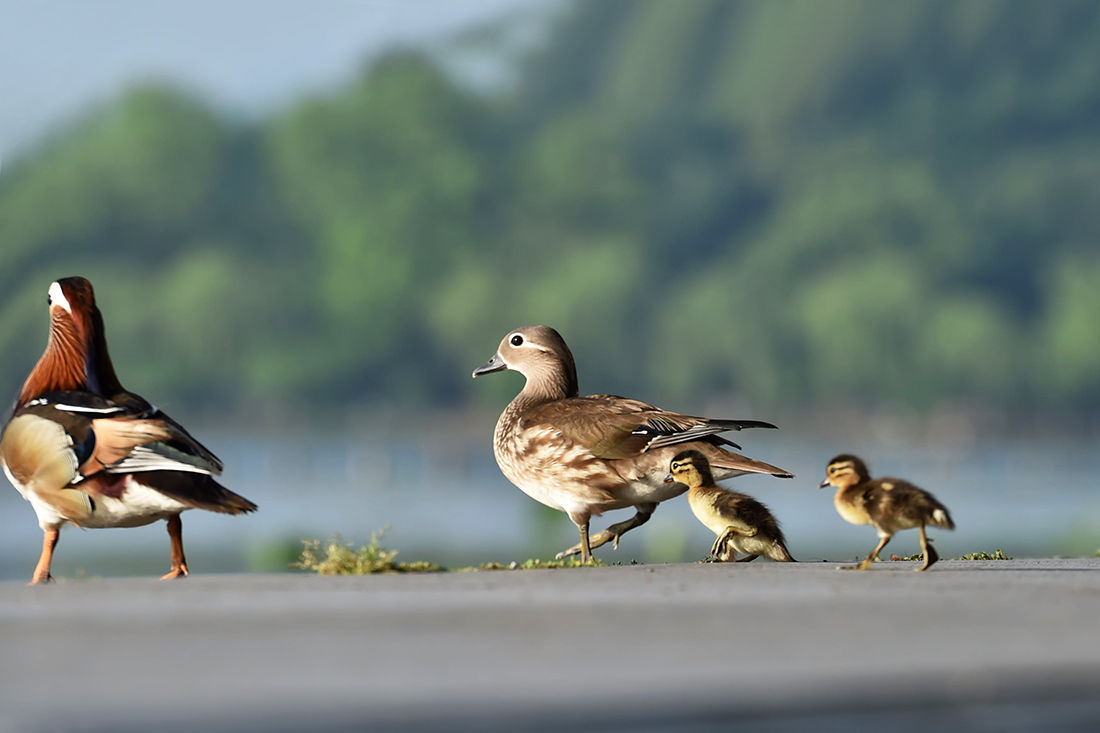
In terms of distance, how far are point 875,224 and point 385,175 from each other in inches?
1386

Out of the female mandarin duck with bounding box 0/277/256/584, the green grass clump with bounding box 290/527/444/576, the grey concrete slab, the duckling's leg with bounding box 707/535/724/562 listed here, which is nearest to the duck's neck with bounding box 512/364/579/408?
the duckling's leg with bounding box 707/535/724/562

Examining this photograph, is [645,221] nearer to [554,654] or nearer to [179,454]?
[179,454]

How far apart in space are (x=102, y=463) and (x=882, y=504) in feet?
15.0

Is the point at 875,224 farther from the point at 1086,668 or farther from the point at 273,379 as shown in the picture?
the point at 1086,668

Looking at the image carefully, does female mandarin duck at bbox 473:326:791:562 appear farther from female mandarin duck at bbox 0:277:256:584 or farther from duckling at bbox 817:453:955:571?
female mandarin duck at bbox 0:277:256:584

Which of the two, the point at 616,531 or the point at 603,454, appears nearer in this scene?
the point at 603,454

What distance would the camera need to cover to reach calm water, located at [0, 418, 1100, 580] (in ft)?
102

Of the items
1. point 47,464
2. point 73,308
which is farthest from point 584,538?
point 73,308

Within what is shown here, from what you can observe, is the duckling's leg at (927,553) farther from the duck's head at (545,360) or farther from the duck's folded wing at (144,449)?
the duck's folded wing at (144,449)

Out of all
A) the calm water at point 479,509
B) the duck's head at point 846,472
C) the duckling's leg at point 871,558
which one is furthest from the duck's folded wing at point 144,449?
the duckling's leg at point 871,558

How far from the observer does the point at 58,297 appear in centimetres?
1072

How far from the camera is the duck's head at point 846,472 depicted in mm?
10039

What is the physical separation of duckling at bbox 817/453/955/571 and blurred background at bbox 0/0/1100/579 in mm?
60940

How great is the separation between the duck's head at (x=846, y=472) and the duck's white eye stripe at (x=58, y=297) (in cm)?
493
